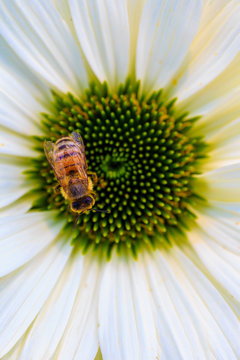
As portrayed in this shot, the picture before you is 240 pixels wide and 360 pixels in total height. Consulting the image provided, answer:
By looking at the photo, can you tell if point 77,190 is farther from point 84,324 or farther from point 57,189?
point 84,324

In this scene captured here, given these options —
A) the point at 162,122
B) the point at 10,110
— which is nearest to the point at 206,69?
the point at 162,122

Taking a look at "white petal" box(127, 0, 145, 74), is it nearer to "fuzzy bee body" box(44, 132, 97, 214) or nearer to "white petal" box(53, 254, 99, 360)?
"fuzzy bee body" box(44, 132, 97, 214)

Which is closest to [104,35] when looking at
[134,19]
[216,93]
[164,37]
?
[134,19]

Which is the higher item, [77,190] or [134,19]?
[134,19]

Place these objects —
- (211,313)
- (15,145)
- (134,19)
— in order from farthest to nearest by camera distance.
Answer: (15,145) < (134,19) < (211,313)

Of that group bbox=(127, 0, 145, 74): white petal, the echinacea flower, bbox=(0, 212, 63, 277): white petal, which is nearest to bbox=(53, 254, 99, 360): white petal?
the echinacea flower

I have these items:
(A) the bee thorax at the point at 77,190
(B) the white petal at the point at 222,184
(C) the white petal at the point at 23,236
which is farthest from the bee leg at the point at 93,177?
(B) the white petal at the point at 222,184
